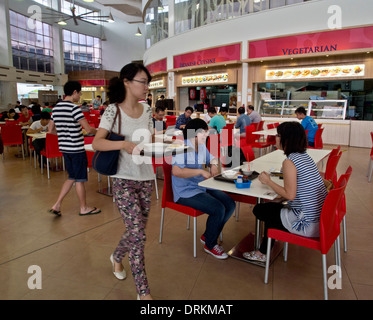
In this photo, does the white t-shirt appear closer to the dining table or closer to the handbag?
the handbag

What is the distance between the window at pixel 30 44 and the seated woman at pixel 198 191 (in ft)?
69.7

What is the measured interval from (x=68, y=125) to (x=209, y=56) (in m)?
9.56

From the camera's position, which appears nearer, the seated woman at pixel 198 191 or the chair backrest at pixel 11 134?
the seated woman at pixel 198 191

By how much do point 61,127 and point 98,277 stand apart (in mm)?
1832

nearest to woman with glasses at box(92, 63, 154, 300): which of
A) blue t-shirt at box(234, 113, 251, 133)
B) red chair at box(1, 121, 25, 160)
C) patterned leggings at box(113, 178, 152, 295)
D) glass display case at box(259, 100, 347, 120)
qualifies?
patterned leggings at box(113, 178, 152, 295)

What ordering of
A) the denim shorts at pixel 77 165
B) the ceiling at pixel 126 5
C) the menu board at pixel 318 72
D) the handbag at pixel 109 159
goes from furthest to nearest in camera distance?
the ceiling at pixel 126 5 < the menu board at pixel 318 72 < the denim shorts at pixel 77 165 < the handbag at pixel 109 159

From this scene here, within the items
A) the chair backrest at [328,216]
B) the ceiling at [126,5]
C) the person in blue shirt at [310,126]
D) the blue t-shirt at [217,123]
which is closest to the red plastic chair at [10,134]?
the blue t-shirt at [217,123]

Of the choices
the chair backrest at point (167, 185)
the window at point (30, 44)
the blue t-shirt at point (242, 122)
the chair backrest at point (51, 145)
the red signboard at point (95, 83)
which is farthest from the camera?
the red signboard at point (95, 83)

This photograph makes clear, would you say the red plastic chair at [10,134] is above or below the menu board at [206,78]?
below

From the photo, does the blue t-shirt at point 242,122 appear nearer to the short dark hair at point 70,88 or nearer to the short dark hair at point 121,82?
the short dark hair at point 70,88

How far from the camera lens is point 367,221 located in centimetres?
353

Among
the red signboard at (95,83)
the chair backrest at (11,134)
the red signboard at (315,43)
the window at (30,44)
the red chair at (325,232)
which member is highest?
the window at (30,44)

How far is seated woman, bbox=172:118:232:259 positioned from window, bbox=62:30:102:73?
84.0 ft

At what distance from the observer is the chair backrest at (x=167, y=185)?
285 cm
